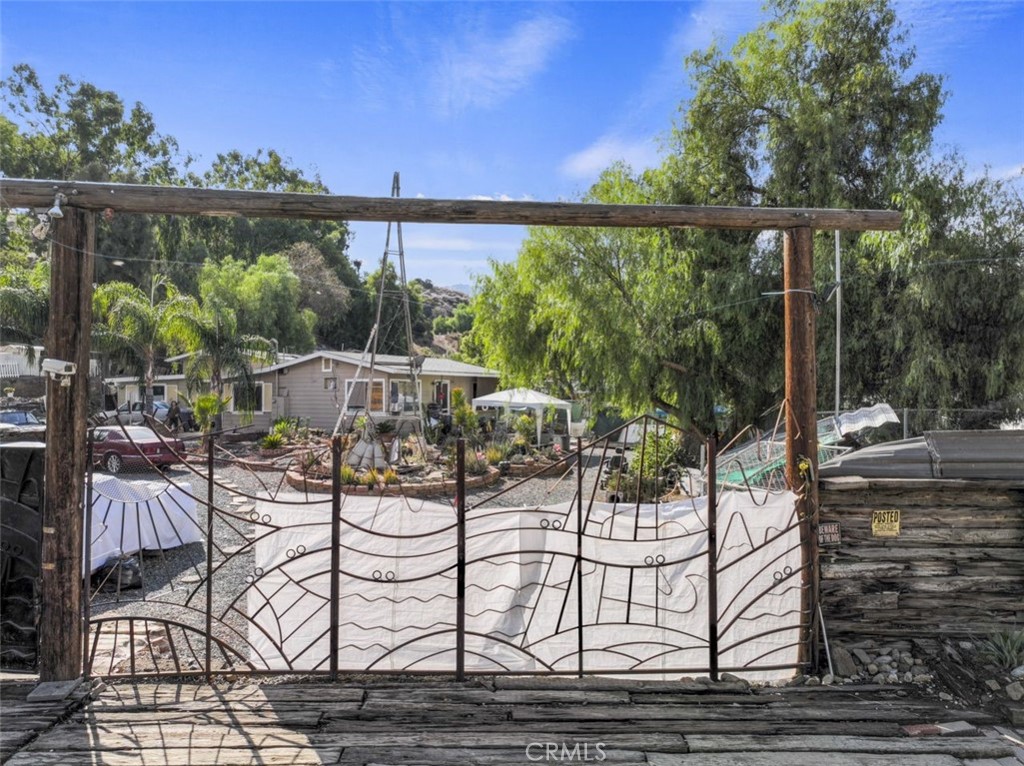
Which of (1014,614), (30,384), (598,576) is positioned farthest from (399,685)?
(30,384)

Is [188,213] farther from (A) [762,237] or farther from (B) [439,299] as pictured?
(B) [439,299]

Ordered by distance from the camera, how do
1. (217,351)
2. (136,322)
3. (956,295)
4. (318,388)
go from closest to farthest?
(956,295), (136,322), (217,351), (318,388)

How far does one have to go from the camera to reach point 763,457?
328 inches

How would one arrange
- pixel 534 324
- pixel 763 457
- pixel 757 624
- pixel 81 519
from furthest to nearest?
pixel 534 324 < pixel 763 457 < pixel 757 624 < pixel 81 519

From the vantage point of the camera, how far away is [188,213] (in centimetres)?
407

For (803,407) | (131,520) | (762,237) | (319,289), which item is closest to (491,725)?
(803,407)

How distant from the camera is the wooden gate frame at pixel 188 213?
12.5 ft

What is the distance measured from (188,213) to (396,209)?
1.26m

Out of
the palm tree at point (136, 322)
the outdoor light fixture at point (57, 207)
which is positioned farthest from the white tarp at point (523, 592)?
the palm tree at point (136, 322)

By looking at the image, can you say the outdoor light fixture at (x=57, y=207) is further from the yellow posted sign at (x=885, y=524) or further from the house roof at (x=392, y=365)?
the house roof at (x=392, y=365)

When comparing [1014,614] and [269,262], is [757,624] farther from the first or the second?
[269,262]

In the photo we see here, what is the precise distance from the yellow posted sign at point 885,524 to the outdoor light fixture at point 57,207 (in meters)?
5.22

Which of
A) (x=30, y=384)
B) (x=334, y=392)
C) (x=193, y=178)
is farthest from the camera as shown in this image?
(x=193, y=178)

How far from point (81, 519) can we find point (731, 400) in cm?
1083
